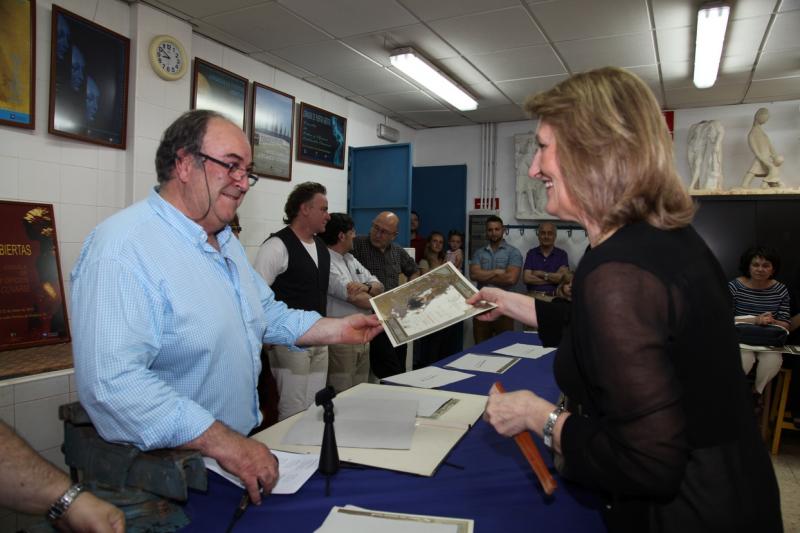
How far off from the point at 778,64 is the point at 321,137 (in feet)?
15.8

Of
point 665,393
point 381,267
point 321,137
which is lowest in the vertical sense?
point 665,393

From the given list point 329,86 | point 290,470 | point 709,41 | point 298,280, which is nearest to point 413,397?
point 290,470

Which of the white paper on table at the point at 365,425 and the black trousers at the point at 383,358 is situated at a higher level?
the white paper on table at the point at 365,425

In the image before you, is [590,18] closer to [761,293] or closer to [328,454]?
[761,293]

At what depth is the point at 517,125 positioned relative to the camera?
25.0 feet

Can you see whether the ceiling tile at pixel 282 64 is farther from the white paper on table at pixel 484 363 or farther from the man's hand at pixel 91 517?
the man's hand at pixel 91 517

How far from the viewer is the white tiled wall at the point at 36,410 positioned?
8.51ft

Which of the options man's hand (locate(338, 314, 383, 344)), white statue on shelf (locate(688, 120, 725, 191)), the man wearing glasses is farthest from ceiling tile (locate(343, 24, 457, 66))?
white statue on shelf (locate(688, 120, 725, 191))

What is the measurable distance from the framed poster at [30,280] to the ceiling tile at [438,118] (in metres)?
5.00

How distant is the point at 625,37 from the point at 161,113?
3983mm

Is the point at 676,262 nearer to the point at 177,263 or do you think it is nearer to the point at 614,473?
the point at 614,473

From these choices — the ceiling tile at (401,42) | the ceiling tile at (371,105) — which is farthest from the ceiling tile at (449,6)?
the ceiling tile at (371,105)

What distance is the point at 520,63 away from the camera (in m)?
5.15

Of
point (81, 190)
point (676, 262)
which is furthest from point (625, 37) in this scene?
point (81, 190)
